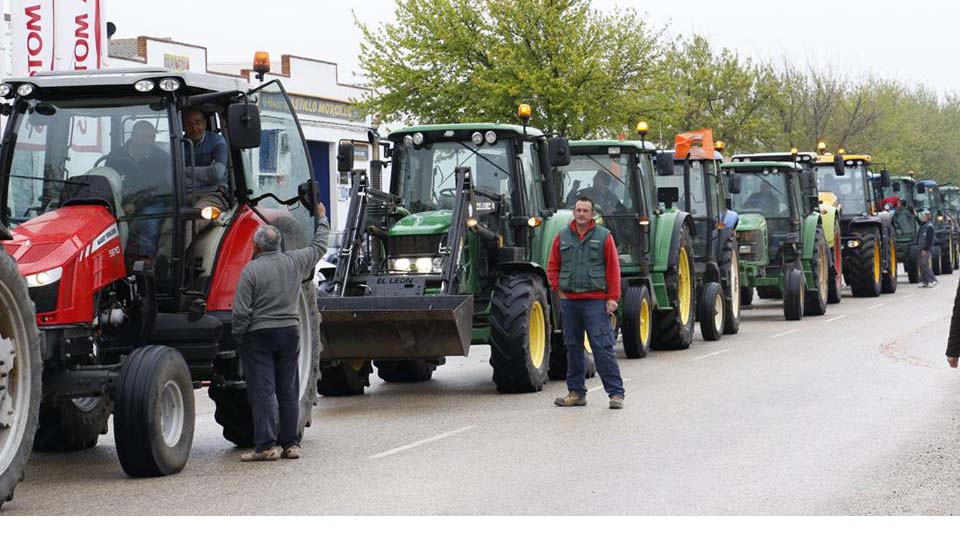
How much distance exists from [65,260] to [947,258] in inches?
1501

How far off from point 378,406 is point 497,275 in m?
1.92

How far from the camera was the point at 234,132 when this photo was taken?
10.5 metres

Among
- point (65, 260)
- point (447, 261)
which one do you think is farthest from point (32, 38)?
point (65, 260)

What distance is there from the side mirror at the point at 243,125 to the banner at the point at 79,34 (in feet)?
25.6

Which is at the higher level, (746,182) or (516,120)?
(516,120)

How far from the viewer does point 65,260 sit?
32.0 feet

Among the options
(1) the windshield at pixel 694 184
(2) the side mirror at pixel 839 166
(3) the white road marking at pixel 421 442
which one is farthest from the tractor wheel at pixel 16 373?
(2) the side mirror at pixel 839 166

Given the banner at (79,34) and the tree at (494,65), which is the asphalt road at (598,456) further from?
the tree at (494,65)

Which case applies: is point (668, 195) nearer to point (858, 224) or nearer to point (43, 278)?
point (858, 224)

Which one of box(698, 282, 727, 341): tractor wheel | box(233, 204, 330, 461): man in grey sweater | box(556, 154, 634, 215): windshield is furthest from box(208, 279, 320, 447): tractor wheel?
box(698, 282, 727, 341): tractor wheel

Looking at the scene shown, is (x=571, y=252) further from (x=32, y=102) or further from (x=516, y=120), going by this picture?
(x=516, y=120)

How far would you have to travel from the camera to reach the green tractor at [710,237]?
72.7 feet

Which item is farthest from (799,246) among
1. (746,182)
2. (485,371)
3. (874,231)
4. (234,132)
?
(234,132)

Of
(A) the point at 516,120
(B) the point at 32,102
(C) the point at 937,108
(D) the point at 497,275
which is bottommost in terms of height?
(D) the point at 497,275
